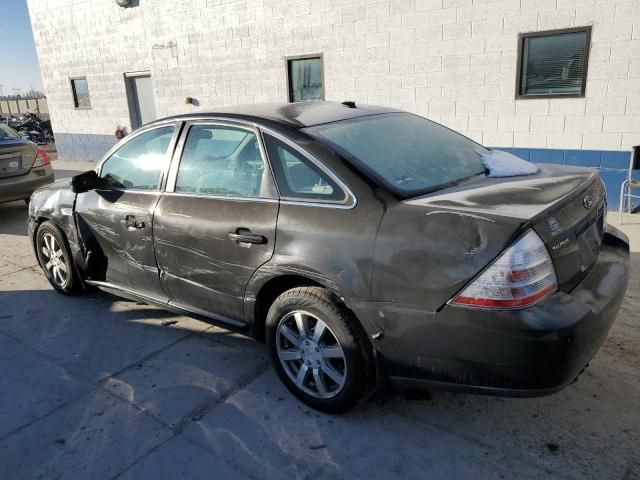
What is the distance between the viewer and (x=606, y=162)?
6.54 meters

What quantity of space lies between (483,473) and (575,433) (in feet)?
1.94

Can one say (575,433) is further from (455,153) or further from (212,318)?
(212,318)

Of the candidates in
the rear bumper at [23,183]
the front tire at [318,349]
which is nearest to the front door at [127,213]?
the front tire at [318,349]

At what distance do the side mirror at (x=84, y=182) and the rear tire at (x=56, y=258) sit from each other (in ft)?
2.30

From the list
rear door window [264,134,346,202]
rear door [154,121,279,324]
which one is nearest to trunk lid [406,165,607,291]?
rear door window [264,134,346,202]

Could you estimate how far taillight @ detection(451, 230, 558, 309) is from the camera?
207cm

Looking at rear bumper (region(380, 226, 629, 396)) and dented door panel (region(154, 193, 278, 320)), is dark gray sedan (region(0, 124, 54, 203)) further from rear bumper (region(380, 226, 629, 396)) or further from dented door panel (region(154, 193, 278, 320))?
rear bumper (region(380, 226, 629, 396))

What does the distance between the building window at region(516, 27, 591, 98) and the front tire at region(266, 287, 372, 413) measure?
5.47 m

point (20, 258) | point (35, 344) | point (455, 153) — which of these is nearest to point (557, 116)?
point (455, 153)

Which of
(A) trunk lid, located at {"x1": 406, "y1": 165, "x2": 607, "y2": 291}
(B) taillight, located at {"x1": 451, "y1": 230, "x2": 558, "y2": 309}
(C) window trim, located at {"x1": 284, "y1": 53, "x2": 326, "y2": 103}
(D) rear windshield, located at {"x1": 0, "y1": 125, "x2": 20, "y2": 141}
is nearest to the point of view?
(B) taillight, located at {"x1": 451, "y1": 230, "x2": 558, "y2": 309}

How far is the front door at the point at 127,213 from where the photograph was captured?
3568 mm

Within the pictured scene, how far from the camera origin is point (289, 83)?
926cm

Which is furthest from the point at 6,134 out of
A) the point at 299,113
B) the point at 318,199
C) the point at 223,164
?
the point at 318,199

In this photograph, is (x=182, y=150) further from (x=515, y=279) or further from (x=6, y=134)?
(x=6, y=134)
